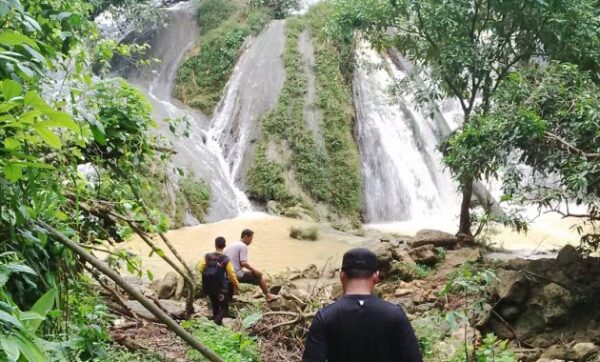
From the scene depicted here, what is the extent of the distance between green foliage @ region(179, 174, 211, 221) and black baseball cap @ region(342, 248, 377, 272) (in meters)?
13.4

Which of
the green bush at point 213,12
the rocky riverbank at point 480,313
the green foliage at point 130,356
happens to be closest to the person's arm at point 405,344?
the rocky riverbank at point 480,313

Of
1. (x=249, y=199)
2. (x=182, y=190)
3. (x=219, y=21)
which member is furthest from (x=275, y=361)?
(x=219, y=21)

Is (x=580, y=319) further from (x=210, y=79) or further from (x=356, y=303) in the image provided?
(x=210, y=79)

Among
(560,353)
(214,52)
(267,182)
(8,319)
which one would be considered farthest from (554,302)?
(214,52)

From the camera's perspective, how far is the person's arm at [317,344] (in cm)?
266

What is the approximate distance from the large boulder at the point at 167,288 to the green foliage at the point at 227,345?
2.76 meters

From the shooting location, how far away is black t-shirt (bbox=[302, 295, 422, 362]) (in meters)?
2.62

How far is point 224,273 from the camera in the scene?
724cm

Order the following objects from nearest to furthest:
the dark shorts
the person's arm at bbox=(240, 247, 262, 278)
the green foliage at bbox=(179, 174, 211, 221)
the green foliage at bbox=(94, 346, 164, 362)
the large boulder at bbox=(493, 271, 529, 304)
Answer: the green foliage at bbox=(94, 346, 164, 362) → the large boulder at bbox=(493, 271, 529, 304) → the person's arm at bbox=(240, 247, 262, 278) → the dark shorts → the green foliage at bbox=(179, 174, 211, 221)

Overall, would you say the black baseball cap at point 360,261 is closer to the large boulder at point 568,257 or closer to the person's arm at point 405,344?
the person's arm at point 405,344

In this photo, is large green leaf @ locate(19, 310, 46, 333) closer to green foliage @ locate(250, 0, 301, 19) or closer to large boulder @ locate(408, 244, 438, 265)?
large boulder @ locate(408, 244, 438, 265)

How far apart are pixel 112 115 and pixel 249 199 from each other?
528 inches

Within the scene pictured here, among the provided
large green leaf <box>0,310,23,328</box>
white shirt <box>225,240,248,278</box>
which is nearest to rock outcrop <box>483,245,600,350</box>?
white shirt <box>225,240,248,278</box>

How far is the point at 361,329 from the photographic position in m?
2.62
